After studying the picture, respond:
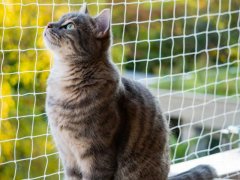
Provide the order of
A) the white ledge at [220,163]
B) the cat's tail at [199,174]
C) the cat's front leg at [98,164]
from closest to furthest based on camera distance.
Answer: the cat's front leg at [98,164] < the cat's tail at [199,174] < the white ledge at [220,163]

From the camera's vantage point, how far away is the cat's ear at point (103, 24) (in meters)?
1.51

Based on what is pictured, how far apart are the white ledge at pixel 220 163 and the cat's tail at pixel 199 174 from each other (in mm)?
145

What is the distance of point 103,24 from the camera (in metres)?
1.52

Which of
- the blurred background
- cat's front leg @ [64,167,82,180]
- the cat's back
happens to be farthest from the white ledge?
cat's front leg @ [64,167,82,180]

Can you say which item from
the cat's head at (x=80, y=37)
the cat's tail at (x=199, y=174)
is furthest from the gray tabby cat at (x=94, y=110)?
the cat's tail at (x=199, y=174)

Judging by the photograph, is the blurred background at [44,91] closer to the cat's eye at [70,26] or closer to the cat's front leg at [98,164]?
the cat's eye at [70,26]

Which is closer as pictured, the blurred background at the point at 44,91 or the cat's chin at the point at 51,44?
the cat's chin at the point at 51,44

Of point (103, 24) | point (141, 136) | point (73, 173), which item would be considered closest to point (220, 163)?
point (141, 136)

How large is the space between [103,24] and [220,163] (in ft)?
2.87

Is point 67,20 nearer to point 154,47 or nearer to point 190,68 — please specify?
point 154,47

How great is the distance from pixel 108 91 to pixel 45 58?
0.50 metres

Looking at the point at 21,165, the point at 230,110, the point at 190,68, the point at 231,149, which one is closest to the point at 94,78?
the point at 21,165

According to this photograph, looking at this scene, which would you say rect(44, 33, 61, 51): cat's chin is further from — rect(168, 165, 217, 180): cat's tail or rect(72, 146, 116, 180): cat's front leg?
rect(168, 165, 217, 180): cat's tail

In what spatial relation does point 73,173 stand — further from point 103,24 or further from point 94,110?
point 103,24
